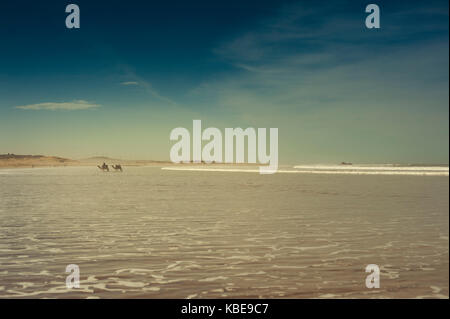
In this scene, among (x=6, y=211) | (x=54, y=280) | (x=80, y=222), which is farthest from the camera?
(x=6, y=211)

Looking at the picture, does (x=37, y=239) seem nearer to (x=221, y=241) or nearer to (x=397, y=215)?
(x=221, y=241)

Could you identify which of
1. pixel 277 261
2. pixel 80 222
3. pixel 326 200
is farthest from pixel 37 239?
pixel 326 200

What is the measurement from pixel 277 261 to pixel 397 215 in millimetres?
8988

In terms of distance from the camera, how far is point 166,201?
24.2m

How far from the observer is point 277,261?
10.2m

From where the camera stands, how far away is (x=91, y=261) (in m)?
10.3
